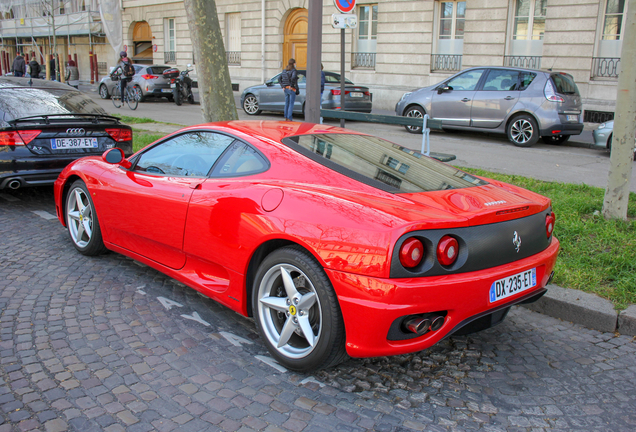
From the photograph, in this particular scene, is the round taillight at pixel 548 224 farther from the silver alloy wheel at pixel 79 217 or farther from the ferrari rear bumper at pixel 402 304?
the silver alloy wheel at pixel 79 217

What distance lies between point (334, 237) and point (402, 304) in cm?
47

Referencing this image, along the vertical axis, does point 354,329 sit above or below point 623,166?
below

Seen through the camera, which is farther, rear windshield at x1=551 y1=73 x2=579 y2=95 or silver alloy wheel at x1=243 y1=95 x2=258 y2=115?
silver alloy wheel at x1=243 y1=95 x2=258 y2=115

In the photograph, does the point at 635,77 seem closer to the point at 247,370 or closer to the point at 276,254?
the point at 276,254

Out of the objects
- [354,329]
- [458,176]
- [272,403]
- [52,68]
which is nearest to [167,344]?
[272,403]

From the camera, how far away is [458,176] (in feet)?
11.9

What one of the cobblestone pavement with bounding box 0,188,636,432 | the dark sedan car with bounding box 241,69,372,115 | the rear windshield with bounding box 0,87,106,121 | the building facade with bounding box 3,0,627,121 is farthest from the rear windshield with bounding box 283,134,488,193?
the building facade with bounding box 3,0,627,121

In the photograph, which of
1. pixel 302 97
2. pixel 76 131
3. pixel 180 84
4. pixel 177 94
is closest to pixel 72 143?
pixel 76 131

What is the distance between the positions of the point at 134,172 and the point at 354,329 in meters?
2.43

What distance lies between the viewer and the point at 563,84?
12.1 metres

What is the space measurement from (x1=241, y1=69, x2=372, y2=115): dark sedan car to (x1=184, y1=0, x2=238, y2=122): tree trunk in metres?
6.70

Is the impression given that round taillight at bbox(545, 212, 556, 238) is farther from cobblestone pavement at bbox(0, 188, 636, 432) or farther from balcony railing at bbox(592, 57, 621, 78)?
balcony railing at bbox(592, 57, 621, 78)

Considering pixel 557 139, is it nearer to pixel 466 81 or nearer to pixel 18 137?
pixel 466 81

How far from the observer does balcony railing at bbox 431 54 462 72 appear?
1994 cm
